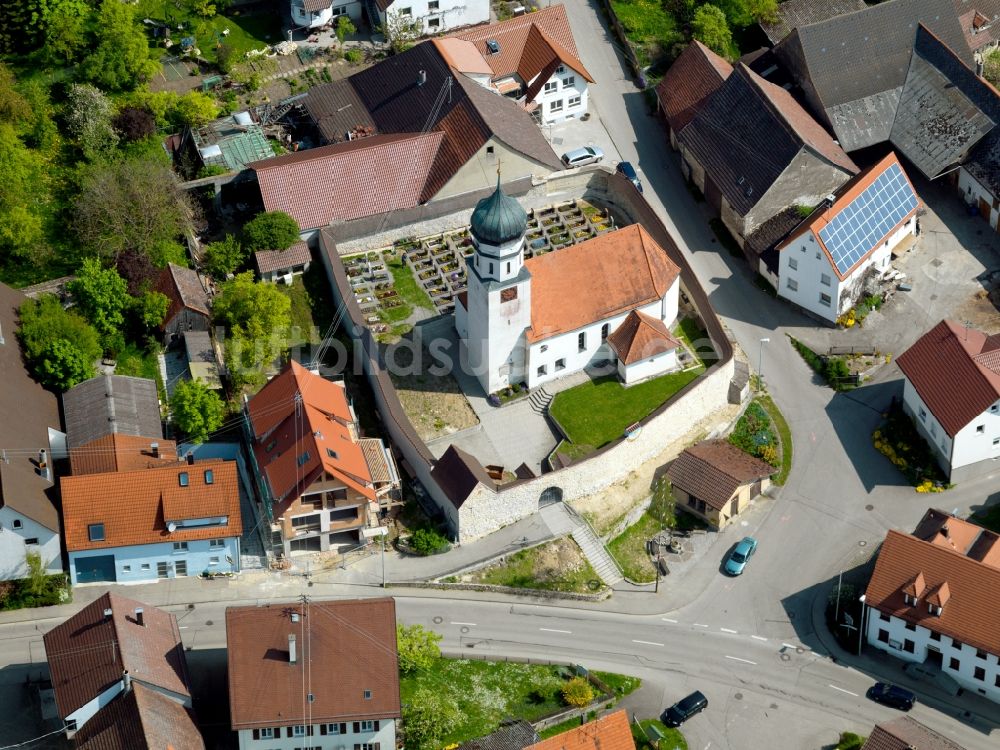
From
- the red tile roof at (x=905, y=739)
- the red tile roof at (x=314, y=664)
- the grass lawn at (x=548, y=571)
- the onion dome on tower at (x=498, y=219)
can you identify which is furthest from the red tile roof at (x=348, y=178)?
the red tile roof at (x=905, y=739)

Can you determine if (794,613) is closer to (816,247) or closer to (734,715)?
(734,715)

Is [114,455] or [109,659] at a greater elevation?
[114,455]

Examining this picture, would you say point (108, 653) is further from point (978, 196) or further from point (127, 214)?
point (978, 196)

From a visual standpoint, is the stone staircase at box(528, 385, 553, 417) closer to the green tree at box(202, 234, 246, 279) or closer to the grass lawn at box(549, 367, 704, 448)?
the grass lawn at box(549, 367, 704, 448)

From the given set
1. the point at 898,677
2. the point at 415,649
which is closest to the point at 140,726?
the point at 415,649

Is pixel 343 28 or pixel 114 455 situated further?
pixel 343 28

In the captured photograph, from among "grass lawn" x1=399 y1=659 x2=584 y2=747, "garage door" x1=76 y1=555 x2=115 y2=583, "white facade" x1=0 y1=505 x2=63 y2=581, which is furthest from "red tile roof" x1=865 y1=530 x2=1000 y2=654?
A: "white facade" x1=0 y1=505 x2=63 y2=581

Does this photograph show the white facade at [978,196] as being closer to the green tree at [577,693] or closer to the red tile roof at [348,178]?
the red tile roof at [348,178]
